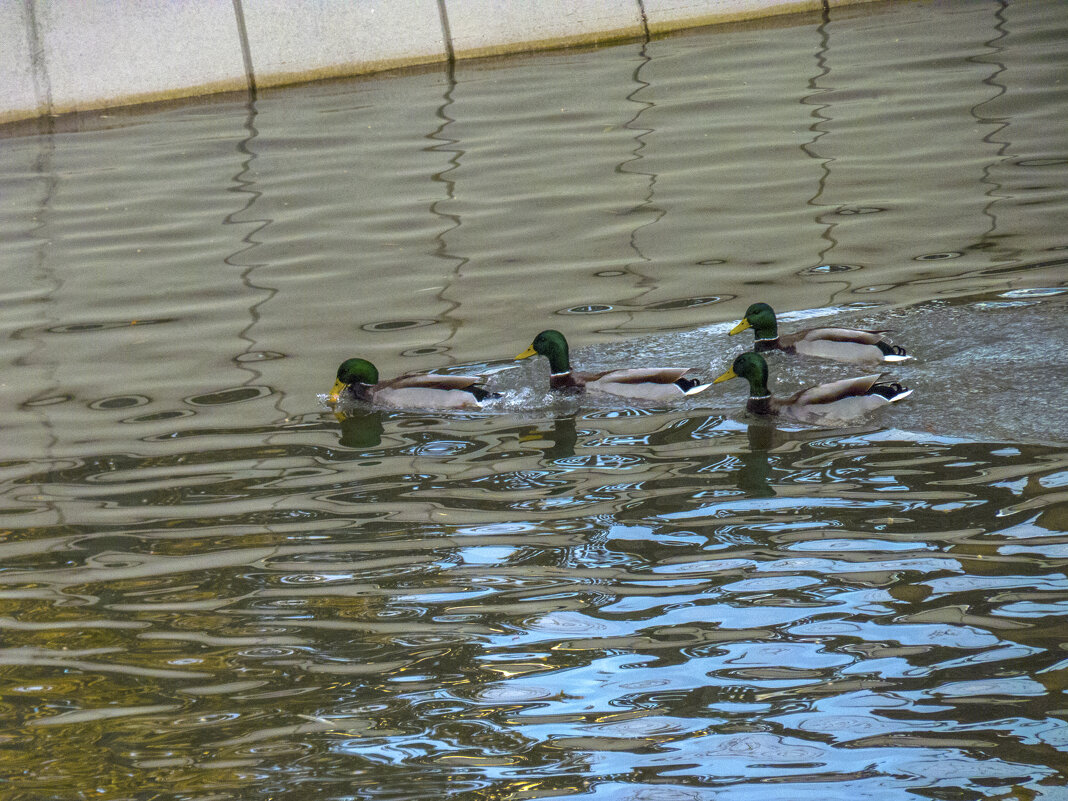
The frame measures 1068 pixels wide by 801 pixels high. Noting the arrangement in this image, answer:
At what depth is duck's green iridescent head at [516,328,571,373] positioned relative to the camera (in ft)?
26.6

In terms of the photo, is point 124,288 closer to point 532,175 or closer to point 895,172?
point 532,175

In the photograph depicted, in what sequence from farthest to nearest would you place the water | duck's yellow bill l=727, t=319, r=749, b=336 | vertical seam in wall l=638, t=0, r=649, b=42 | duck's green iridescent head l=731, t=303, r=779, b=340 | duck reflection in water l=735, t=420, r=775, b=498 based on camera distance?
vertical seam in wall l=638, t=0, r=649, b=42 < duck's yellow bill l=727, t=319, r=749, b=336 < duck's green iridescent head l=731, t=303, r=779, b=340 < duck reflection in water l=735, t=420, r=775, b=498 < the water

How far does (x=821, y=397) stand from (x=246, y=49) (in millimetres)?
12203

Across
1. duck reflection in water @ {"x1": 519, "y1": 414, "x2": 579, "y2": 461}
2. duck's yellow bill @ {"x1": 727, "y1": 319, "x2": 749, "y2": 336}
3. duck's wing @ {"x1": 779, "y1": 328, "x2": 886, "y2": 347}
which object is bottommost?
duck reflection in water @ {"x1": 519, "y1": 414, "x2": 579, "y2": 461}

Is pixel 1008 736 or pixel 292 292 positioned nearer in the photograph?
pixel 1008 736

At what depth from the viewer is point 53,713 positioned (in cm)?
532

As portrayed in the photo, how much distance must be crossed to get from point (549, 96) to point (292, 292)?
6.19 meters

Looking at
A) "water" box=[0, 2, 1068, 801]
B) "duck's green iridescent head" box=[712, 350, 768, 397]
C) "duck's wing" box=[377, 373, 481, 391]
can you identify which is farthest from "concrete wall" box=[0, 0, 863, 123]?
"duck's green iridescent head" box=[712, 350, 768, 397]

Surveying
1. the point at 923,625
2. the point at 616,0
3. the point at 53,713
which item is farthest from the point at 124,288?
the point at 616,0

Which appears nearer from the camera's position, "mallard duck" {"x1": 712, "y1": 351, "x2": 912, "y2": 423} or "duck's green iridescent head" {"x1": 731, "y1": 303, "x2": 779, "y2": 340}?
"mallard duck" {"x1": 712, "y1": 351, "x2": 912, "y2": 423}

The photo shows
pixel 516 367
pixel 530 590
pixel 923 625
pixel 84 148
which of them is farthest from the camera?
pixel 84 148

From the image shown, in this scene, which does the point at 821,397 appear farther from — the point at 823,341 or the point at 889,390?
the point at 823,341

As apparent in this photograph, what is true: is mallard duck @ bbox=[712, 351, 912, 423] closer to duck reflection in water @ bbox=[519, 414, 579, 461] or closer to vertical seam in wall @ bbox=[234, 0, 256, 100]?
duck reflection in water @ bbox=[519, 414, 579, 461]

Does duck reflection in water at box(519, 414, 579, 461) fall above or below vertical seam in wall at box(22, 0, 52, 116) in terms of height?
below
